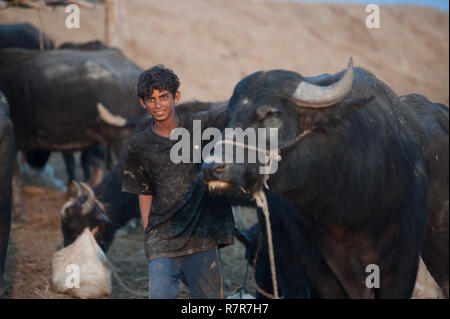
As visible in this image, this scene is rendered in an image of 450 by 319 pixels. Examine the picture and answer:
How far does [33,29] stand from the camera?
1038 cm

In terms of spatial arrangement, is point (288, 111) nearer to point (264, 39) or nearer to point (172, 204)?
point (172, 204)

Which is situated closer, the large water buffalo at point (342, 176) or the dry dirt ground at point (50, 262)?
the large water buffalo at point (342, 176)

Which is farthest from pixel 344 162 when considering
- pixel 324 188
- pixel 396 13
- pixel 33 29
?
pixel 396 13

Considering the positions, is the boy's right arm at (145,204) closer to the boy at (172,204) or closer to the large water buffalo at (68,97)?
the boy at (172,204)

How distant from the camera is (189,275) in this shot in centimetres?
323

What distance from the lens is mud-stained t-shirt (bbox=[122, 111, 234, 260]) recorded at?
3215mm

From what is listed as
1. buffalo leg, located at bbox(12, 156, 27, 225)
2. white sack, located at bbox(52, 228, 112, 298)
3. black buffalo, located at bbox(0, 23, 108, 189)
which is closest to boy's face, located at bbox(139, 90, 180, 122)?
white sack, located at bbox(52, 228, 112, 298)

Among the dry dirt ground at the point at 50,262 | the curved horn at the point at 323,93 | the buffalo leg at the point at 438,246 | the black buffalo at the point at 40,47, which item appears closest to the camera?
the curved horn at the point at 323,93

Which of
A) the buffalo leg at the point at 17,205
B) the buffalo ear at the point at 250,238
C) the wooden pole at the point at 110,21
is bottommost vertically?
the buffalo leg at the point at 17,205

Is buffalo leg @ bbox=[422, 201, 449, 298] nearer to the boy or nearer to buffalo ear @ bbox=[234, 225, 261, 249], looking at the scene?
buffalo ear @ bbox=[234, 225, 261, 249]

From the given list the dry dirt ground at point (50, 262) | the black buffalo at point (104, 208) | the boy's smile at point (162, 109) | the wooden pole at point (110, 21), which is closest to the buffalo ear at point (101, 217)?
the black buffalo at point (104, 208)

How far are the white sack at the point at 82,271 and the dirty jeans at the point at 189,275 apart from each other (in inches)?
75.4

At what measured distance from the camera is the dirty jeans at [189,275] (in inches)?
122

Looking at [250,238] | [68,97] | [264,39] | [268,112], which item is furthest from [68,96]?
[264,39]
